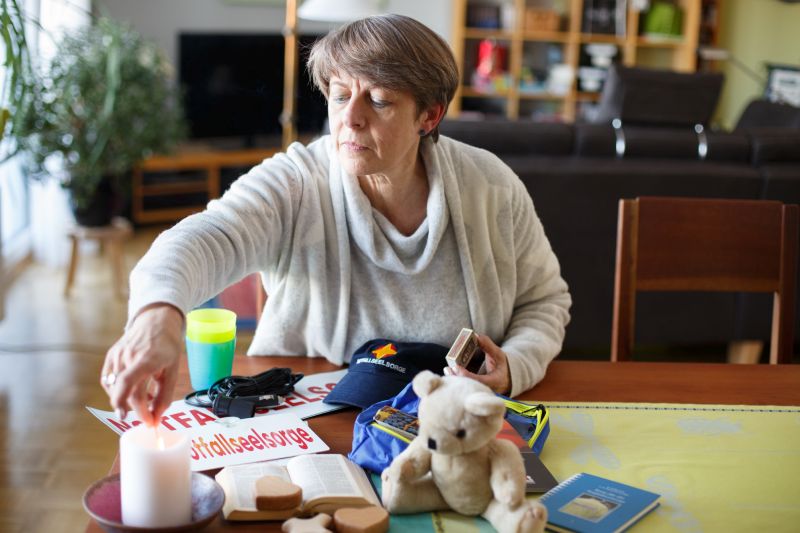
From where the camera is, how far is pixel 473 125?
3342 mm

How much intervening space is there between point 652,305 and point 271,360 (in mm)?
2266

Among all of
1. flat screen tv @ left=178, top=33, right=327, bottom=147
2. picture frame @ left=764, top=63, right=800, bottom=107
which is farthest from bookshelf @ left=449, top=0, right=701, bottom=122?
flat screen tv @ left=178, top=33, right=327, bottom=147

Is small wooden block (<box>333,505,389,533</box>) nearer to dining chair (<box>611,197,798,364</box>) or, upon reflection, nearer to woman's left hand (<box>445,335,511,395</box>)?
woman's left hand (<box>445,335,511,395</box>)

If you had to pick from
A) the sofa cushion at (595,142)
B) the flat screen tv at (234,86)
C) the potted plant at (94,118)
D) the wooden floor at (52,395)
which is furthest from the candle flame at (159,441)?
the flat screen tv at (234,86)

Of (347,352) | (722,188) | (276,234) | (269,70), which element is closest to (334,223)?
(276,234)

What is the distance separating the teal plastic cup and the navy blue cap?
16 cm

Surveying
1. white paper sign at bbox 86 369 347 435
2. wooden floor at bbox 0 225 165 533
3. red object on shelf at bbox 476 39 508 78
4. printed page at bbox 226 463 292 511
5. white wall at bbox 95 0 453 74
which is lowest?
wooden floor at bbox 0 225 165 533

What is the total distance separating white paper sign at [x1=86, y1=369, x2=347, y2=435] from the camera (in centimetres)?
122

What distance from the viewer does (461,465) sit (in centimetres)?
98

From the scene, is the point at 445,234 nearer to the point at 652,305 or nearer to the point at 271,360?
the point at 271,360

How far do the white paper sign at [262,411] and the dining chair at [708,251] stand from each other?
2.08 feet

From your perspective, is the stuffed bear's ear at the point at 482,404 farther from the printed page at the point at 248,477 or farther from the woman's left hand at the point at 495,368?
the woman's left hand at the point at 495,368

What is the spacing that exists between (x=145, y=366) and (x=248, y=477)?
17 centimetres

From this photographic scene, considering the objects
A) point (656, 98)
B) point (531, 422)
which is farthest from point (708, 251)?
point (656, 98)
